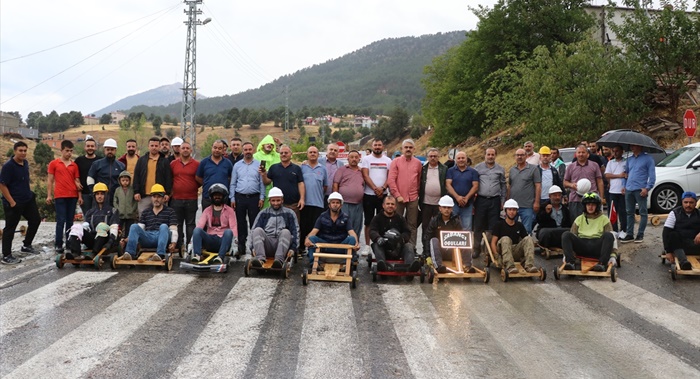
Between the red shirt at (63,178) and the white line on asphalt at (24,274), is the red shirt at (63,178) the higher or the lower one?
the higher one

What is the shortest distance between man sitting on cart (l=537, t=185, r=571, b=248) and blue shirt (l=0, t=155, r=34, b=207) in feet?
32.6

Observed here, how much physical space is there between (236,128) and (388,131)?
4904 cm

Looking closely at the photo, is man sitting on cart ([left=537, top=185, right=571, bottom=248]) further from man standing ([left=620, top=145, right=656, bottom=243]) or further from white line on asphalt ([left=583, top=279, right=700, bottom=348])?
white line on asphalt ([left=583, top=279, right=700, bottom=348])

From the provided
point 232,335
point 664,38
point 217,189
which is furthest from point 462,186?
point 664,38

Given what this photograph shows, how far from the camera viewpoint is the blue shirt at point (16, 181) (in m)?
11.1

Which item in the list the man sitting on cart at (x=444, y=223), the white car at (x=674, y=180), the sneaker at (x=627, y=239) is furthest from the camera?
the white car at (x=674, y=180)

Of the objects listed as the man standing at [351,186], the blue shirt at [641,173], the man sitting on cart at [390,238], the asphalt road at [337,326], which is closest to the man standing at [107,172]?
the asphalt road at [337,326]

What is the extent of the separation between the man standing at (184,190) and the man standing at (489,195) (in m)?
5.54

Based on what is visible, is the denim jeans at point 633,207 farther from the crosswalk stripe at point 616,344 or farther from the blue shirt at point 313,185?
the blue shirt at point 313,185

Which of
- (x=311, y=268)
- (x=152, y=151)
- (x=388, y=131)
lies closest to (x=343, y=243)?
(x=311, y=268)

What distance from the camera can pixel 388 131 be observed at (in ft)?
378

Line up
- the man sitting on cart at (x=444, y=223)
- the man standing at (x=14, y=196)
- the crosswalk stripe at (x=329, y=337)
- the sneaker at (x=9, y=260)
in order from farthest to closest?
the man standing at (x=14, y=196) → the sneaker at (x=9, y=260) → the man sitting on cart at (x=444, y=223) → the crosswalk stripe at (x=329, y=337)

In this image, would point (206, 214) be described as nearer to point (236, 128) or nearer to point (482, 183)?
point (482, 183)

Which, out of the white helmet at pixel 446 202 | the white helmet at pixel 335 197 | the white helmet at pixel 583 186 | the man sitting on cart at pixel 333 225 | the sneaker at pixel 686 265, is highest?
the white helmet at pixel 583 186
